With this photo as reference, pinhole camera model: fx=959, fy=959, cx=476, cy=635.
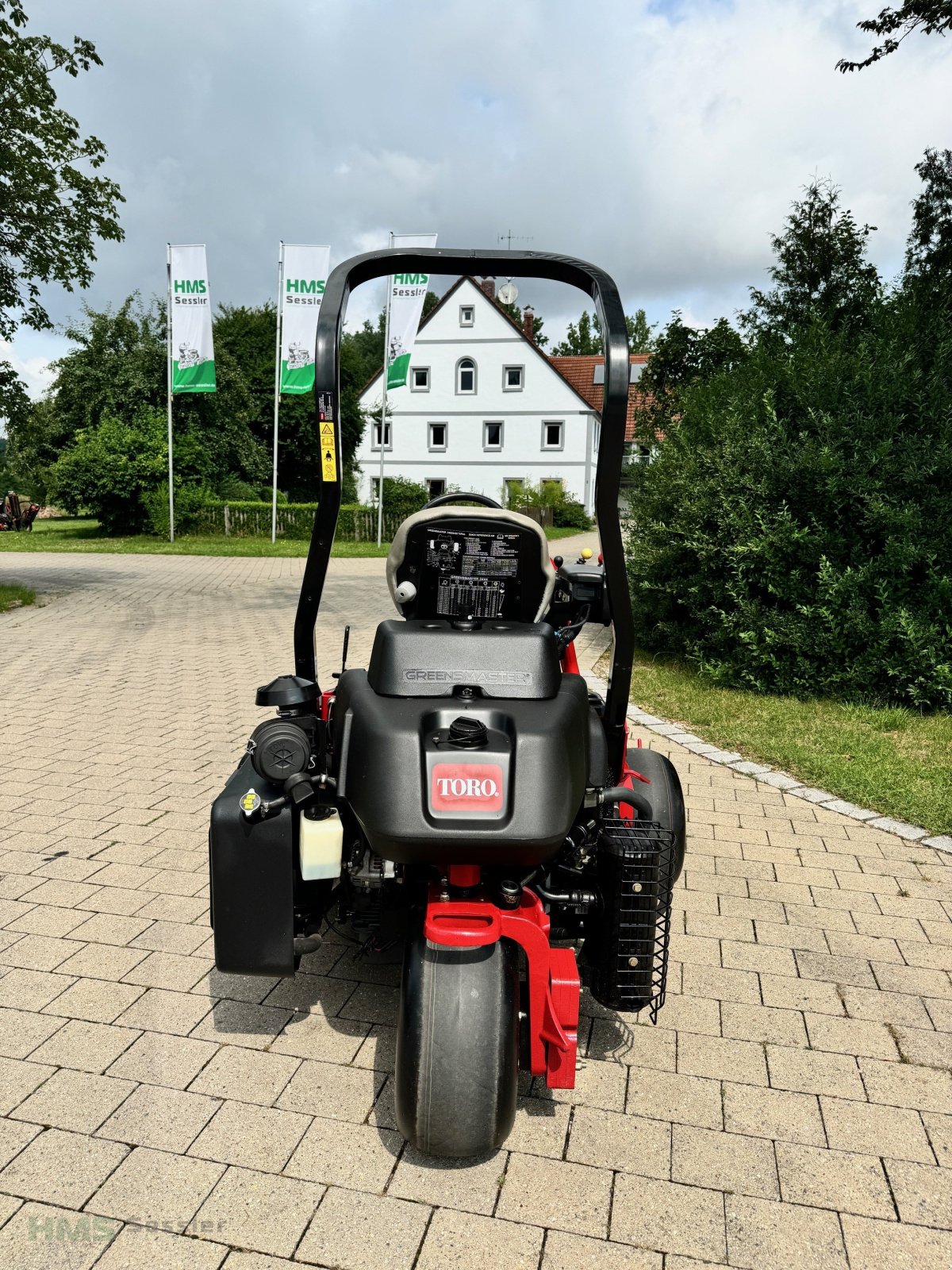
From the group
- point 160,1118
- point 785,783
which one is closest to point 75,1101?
point 160,1118

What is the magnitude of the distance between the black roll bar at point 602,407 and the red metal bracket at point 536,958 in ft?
2.09

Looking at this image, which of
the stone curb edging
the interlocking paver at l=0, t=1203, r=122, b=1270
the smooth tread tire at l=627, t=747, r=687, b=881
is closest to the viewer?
the interlocking paver at l=0, t=1203, r=122, b=1270

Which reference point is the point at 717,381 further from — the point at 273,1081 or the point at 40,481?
the point at 40,481

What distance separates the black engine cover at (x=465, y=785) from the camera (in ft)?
6.72

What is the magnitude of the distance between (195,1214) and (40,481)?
31.6m

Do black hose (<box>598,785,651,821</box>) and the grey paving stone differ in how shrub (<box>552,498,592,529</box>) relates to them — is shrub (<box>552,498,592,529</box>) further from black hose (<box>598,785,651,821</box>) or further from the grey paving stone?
the grey paving stone

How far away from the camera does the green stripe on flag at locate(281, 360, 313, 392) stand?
69.2 ft

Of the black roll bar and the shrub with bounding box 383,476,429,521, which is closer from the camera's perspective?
the black roll bar

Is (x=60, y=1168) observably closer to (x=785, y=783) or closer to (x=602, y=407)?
(x=602, y=407)

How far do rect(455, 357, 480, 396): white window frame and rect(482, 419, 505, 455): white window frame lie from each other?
1.39m

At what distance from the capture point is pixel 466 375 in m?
41.5

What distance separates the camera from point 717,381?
29.4 feet

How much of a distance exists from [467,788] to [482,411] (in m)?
40.6

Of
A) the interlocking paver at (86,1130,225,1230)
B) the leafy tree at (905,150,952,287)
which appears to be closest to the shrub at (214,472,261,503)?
the leafy tree at (905,150,952,287)
